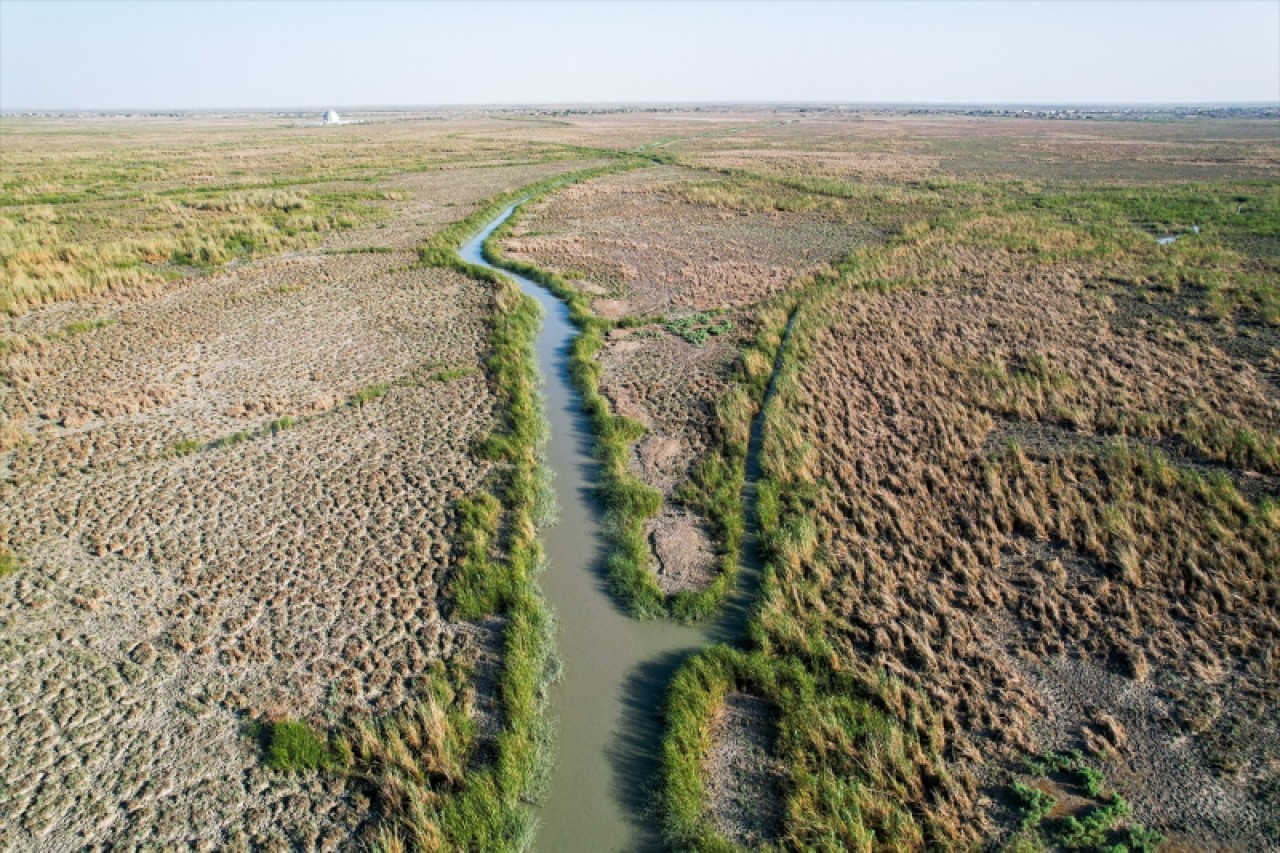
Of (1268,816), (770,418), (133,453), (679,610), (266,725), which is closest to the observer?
(1268,816)

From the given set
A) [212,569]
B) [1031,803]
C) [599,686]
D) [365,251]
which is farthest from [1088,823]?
[365,251]

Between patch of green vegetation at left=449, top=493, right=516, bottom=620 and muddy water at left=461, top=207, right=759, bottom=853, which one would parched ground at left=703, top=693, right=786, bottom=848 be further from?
patch of green vegetation at left=449, top=493, right=516, bottom=620

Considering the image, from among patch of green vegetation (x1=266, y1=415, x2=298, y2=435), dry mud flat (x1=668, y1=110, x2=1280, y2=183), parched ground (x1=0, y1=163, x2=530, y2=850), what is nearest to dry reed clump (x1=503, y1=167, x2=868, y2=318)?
parched ground (x1=0, y1=163, x2=530, y2=850)

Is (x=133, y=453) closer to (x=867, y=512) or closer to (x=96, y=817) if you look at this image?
(x=96, y=817)

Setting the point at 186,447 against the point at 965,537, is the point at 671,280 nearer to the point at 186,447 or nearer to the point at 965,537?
the point at 186,447

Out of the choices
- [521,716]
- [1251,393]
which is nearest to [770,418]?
[521,716]

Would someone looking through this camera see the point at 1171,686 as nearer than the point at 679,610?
Yes
